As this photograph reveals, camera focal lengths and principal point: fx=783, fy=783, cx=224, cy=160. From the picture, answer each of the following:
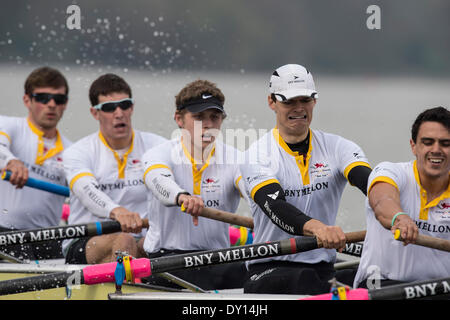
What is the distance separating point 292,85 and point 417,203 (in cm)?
96

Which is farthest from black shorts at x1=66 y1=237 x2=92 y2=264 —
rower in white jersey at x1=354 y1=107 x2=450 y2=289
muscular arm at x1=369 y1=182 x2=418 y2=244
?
muscular arm at x1=369 y1=182 x2=418 y2=244

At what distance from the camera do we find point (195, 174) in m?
5.18

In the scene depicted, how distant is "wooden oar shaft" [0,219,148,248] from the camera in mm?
5105

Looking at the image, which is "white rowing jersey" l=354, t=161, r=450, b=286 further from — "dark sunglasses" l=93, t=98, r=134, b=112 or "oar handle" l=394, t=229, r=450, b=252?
"dark sunglasses" l=93, t=98, r=134, b=112

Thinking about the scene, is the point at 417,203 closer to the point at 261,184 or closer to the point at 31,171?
the point at 261,184

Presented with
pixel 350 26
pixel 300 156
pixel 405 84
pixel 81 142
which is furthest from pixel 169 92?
pixel 300 156

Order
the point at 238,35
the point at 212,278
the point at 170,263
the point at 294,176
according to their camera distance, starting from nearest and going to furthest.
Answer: the point at 170,263
the point at 294,176
the point at 212,278
the point at 238,35

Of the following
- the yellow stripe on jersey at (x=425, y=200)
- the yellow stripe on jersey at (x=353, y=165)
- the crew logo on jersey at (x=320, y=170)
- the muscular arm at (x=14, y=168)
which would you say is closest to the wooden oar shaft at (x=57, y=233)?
the muscular arm at (x=14, y=168)

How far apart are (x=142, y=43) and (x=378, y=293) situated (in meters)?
20.4

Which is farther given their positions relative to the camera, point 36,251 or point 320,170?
point 36,251

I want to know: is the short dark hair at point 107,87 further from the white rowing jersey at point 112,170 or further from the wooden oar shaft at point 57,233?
the wooden oar shaft at point 57,233

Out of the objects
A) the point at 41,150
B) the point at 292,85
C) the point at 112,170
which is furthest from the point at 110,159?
the point at 292,85

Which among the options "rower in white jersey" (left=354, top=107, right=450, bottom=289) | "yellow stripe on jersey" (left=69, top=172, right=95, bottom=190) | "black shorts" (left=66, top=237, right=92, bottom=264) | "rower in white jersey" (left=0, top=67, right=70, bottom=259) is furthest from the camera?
"rower in white jersey" (left=0, top=67, right=70, bottom=259)

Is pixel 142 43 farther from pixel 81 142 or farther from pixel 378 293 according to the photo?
pixel 378 293
